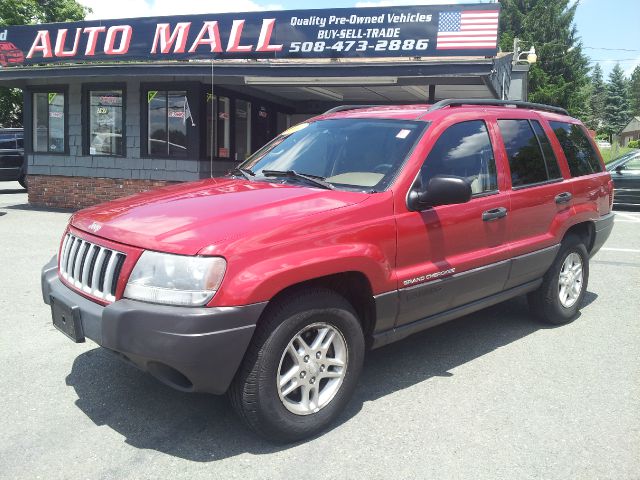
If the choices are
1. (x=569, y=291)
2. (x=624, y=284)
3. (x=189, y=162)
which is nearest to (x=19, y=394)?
(x=569, y=291)

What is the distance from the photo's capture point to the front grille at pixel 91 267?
300 centimetres

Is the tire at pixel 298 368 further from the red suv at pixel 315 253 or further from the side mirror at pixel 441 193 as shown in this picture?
the side mirror at pixel 441 193

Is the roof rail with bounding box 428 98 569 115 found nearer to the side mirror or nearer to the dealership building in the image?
the side mirror

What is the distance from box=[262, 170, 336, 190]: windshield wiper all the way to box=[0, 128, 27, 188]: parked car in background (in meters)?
17.2

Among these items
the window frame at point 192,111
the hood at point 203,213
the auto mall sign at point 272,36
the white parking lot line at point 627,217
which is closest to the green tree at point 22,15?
the auto mall sign at point 272,36

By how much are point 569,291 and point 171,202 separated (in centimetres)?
376

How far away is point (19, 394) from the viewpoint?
3.70 metres

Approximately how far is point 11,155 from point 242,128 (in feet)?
28.1

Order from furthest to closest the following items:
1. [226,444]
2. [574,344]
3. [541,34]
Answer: [541,34]
[574,344]
[226,444]

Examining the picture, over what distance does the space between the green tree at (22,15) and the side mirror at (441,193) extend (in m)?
30.9

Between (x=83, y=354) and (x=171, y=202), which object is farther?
(x=83, y=354)

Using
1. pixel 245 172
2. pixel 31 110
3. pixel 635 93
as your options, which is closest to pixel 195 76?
pixel 31 110

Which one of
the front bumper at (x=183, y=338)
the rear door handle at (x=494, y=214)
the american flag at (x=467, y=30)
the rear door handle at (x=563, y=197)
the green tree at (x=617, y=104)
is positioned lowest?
the front bumper at (x=183, y=338)

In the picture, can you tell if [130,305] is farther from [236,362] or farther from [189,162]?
[189,162]
